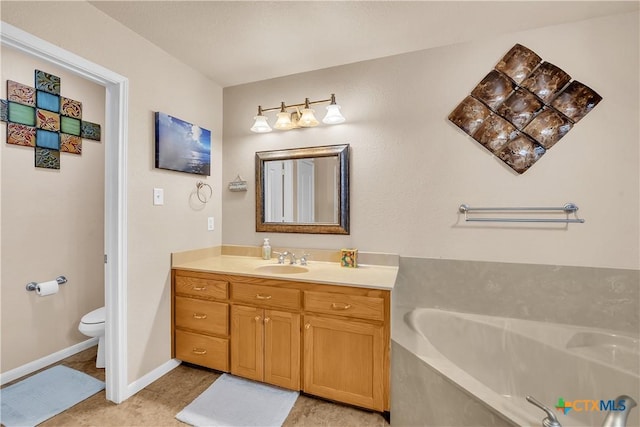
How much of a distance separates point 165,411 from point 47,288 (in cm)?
128

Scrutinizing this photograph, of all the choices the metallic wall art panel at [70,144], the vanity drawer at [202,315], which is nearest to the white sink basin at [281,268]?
the vanity drawer at [202,315]

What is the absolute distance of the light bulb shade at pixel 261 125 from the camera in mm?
2422

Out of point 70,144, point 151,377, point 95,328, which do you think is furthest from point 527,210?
point 70,144

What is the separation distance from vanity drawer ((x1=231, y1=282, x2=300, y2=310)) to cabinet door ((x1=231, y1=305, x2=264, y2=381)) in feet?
0.20

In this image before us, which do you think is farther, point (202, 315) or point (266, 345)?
point (202, 315)

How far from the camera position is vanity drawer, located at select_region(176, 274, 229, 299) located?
2025 millimetres

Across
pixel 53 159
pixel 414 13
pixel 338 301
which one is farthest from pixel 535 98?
pixel 53 159

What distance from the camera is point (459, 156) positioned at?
2012 millimetres

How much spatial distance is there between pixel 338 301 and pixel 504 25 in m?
2.02

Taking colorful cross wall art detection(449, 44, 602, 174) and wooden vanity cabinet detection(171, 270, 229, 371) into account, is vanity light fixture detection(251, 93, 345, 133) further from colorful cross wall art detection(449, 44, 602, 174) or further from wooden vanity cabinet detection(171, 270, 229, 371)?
wooden vanity cabinet detection(171, 270, 229, 371)

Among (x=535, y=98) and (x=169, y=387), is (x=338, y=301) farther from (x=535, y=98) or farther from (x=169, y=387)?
(x=535, y=98)

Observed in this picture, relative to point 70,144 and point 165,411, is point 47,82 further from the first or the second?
point 165,411

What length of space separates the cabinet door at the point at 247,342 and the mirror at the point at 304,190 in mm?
766

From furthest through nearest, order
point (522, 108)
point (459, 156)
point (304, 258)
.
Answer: point (304, 258) → point (459, 156) → point (522, 108)
